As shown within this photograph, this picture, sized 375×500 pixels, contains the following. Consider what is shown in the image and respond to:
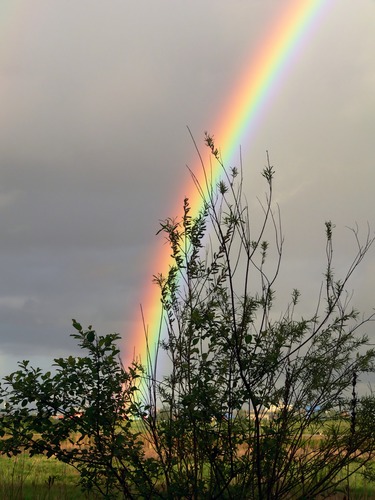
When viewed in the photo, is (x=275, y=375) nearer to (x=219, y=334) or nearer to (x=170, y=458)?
(x=219, y=334)

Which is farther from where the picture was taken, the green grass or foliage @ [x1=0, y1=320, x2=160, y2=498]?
the green grass

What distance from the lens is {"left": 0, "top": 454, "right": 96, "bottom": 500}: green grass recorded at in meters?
8.52

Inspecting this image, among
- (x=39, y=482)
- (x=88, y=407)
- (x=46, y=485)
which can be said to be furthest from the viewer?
(x=39, y=482)

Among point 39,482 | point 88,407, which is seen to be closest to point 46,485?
point 39,482

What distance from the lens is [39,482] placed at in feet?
34.7

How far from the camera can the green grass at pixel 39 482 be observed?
8.52 m

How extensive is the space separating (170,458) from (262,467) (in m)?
0.87

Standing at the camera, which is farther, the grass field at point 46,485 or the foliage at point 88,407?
the grass field at point 46,485

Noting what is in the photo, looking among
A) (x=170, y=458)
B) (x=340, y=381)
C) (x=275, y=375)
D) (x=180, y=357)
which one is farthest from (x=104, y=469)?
(x=340, y=381)

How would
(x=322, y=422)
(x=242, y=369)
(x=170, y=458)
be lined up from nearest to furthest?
(x=242, y=369), (x=170, y=458), (x=322, y=422)

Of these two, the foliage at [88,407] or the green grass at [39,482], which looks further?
the green grass at [39,482]

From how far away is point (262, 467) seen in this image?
6.29 m

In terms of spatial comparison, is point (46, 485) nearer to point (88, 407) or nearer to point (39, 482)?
point (39, 482)

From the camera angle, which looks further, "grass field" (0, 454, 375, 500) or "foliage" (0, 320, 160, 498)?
"grass field" (0, 454, 375, 500)
